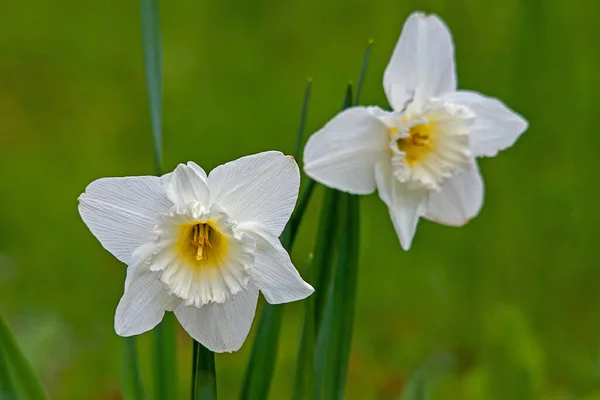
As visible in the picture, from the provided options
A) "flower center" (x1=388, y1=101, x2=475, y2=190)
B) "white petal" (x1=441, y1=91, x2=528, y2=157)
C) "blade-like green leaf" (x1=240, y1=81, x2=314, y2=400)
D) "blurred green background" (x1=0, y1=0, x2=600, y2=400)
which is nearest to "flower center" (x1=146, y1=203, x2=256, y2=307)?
"blade-like green leaf" (x1=240, y1=81, x2=314, y2=400)

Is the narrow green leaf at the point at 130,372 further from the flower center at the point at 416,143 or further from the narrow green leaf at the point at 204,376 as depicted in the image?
the flower center at the point at 416,143

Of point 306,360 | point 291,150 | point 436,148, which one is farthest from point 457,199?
point 291,150

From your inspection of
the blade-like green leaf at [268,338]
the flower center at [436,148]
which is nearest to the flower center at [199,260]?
the blade-like green leaf at [268,338]

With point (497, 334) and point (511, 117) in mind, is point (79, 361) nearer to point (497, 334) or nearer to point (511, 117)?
point (497, 334)

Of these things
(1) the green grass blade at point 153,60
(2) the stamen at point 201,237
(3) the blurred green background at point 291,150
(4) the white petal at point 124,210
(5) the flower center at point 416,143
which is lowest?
(3) the blurred green background at point 291,150

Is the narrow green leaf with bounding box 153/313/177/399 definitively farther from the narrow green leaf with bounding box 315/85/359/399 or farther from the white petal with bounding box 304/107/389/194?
the white petal with bounding box 304/107/389/194

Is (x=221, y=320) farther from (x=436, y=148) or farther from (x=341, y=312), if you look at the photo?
(x=436, y=148)
